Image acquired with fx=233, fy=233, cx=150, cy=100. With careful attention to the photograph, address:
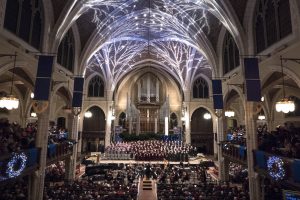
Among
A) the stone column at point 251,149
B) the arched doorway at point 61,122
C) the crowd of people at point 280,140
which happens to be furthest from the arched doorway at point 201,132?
the crowd of people at point 280,140

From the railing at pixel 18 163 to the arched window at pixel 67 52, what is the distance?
28.9 feet

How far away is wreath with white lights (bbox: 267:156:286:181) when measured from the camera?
1042 cm

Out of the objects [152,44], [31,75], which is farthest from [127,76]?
[31,75]

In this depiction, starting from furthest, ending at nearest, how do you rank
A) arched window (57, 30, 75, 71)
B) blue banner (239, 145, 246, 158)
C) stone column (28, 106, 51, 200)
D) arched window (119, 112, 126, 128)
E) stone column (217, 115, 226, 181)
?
arched window (119, 112, 126, 128)
stone column (217, 115, 226, 181)
arched window (57, 30, 75, 71)
blue banner (239, 145, 246, 158)
stone column (28, 106, 51, 200)


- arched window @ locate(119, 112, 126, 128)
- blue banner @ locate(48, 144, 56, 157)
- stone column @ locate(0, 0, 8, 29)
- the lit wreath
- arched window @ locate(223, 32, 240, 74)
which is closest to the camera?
the lit wreath

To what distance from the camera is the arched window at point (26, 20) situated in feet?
39.0

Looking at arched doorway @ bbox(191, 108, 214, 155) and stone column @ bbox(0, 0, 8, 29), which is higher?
stone column @ bbox(0, 0, 8, 29)

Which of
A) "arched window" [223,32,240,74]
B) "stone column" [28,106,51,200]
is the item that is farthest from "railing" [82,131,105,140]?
"arched window" [223,32,240,74]

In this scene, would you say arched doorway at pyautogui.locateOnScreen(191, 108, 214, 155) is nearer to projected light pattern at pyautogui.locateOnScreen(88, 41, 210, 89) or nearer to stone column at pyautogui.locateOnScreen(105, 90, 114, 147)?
projected light pattern at pyautogui.locateOnScreen(88, 41, 210, 89)

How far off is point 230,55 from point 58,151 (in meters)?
16.6

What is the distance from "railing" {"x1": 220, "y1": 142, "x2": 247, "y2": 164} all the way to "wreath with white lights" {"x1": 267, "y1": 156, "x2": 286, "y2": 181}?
439 cm

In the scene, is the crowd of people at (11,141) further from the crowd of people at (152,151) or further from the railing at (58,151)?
the crowd of people at (152,151)

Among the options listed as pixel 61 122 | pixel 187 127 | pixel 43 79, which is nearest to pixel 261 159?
pixel 43 79

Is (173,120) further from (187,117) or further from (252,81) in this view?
(252,81)
